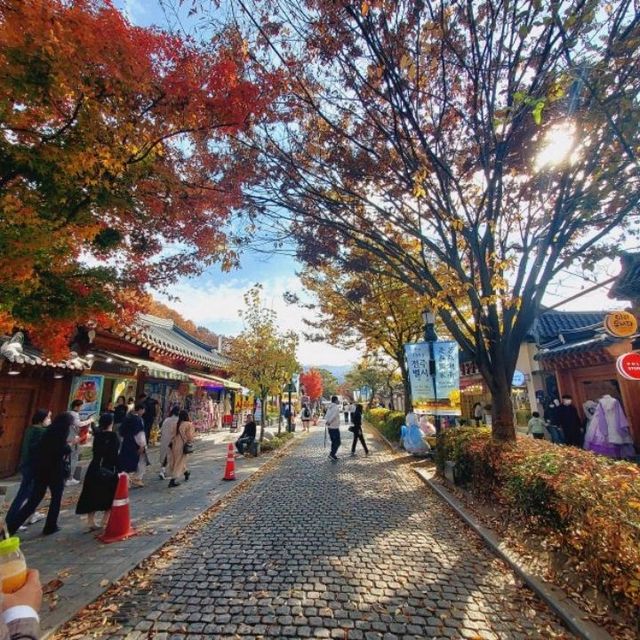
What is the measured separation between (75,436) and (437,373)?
9107 millimetres

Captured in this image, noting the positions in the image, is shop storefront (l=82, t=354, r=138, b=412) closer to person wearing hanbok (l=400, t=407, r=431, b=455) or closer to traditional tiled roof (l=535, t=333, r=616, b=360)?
person wearing hanbok (l=400, t=407, r=431, b=455)

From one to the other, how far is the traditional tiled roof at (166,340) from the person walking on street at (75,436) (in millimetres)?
2470

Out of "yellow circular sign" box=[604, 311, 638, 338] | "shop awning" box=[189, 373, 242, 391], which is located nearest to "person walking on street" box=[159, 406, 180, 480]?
"shop awning" box=[189, 373, 242, 391]

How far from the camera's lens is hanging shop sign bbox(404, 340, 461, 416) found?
34.6ft

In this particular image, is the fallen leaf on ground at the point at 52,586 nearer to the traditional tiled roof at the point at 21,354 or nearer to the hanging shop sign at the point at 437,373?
the traditional tiled roof at the point at 21,354

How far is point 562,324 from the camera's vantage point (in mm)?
17891

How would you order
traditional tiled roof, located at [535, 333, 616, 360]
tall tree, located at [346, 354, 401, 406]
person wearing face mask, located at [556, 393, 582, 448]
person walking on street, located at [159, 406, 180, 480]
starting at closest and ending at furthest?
1. person walking on street, located at [159, 406, 180, 480]
2. traditional tiled roof, located at [535, 333, 616, 360]
3. person wearing face mask, located at [556, 393, 582, 448]
4. tall tree, located at [346, 354, 401, 406]

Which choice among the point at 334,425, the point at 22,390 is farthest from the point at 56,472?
the point at 334,425

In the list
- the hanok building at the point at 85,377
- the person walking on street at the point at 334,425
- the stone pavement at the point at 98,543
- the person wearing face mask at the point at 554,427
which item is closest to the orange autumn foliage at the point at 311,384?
the hanok building at the point at 85,377

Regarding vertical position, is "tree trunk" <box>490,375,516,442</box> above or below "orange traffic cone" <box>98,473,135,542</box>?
above

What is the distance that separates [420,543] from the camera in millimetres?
5086

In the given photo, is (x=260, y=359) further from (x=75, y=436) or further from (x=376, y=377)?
(x=376, y=377)

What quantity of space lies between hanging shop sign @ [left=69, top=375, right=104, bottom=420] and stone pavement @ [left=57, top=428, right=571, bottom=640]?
6658mm

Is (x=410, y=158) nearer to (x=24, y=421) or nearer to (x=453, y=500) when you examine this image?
(x=453, y=500)
